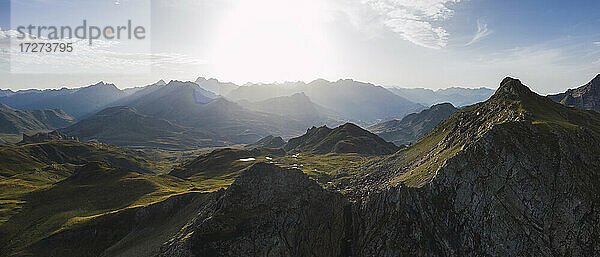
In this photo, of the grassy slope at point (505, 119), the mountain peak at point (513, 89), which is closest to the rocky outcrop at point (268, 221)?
the grassy slope at point (505, 119)

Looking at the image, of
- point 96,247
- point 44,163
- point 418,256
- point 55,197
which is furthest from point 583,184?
point 44,163

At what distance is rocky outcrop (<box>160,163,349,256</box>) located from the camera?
4022 cm

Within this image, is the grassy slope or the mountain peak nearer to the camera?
the grassy slope

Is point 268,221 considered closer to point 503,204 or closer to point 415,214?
point 415,214

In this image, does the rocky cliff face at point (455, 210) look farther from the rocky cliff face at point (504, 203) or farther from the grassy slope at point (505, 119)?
the grassy slope at point (505, 119)

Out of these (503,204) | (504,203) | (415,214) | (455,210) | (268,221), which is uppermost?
(504,203)

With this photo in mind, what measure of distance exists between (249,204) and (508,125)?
148ft

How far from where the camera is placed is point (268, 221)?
143 ft

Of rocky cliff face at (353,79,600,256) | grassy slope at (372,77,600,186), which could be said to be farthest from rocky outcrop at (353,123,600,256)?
grassy slope at (372,77,600,186)

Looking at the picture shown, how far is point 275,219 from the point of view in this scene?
145ft

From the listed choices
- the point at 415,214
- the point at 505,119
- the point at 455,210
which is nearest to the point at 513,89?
the point at 505,119

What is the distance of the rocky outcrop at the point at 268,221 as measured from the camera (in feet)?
132

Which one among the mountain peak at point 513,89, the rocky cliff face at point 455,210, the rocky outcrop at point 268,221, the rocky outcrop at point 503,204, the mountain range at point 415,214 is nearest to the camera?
the rocky outcrop at point 503,204

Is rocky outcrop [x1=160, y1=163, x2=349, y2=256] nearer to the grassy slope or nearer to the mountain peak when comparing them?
the grassy slope
